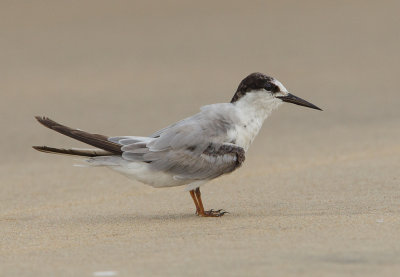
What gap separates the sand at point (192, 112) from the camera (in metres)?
4.19

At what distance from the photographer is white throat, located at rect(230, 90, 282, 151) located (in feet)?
19.1

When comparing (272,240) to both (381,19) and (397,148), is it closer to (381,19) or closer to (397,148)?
(397,148)

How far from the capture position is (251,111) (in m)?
5.89

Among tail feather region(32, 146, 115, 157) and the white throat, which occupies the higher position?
the white throat

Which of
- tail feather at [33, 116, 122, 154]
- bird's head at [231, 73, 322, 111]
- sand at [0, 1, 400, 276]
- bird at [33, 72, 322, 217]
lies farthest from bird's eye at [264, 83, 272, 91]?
tail feather at [33, 116, 122, 154]

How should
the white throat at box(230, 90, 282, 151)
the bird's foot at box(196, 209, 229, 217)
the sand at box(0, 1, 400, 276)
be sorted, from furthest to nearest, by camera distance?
1. the white throat at box(230, 90, 282, 151)
2. the bird's foot at box(196, 209, 229, 217)
3. the sand at box(0, 1, 400, 276)

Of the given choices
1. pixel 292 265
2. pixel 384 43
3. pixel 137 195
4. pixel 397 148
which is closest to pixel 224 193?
pixel 137 195

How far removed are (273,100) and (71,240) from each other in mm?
1943

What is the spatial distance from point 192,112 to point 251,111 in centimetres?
395

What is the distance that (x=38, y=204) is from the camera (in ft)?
21.0

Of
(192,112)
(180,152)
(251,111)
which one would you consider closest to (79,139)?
(180,152)

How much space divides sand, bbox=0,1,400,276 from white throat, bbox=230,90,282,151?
0.51 meters

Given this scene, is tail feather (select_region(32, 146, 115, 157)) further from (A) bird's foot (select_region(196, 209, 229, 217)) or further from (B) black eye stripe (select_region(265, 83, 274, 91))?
(B) black eye stripe (select_region(265, 83, 274, 91))

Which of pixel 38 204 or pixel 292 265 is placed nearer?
pixel 292 265
